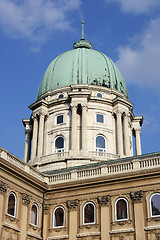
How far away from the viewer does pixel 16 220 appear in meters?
31.1

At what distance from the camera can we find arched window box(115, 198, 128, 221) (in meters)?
32.1

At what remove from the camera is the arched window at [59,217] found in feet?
112

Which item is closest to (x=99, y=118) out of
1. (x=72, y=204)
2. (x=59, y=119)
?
(x=59, y=119)

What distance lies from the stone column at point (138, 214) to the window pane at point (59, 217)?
6.76m

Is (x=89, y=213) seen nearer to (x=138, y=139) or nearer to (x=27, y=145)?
(x=27, y=145)

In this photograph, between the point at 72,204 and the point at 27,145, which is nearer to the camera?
the point at 72,204

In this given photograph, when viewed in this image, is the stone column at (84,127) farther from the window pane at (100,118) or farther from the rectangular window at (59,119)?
the rectangular window at (59,119)

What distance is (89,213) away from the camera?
110ft

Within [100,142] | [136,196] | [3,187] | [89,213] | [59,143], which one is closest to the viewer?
[3,187]

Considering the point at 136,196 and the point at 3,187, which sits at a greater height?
the point at 3,187

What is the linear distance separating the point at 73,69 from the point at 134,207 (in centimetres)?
2560

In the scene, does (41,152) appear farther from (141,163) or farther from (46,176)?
(141,163)

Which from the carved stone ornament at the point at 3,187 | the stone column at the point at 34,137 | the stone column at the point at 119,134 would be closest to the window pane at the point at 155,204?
the carved stone ornament at the point at 3,187

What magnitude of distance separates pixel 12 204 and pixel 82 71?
83.1 ft
